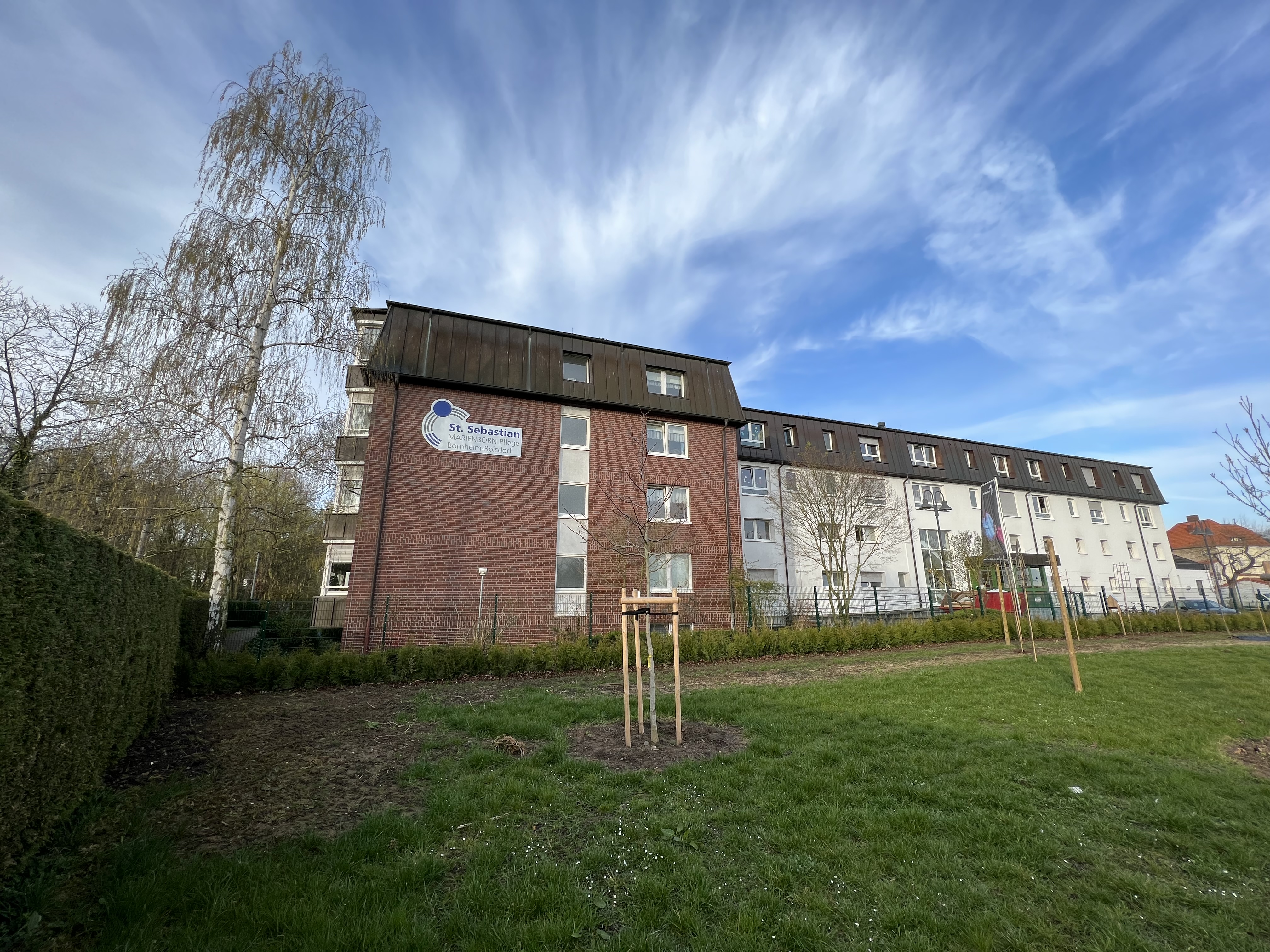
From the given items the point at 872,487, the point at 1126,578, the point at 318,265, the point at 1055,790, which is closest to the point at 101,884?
the point at 1055,790

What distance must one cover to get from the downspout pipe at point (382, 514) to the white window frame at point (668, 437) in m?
8.30

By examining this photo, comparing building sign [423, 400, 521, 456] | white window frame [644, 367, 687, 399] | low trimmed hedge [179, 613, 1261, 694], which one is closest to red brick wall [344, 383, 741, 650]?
building sign [423, 400, 521, 456]

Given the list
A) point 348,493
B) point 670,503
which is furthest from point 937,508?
point 348,493

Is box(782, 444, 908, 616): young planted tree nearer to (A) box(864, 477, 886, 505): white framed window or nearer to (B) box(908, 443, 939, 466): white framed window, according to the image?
(A) box(864, 477, 886, 505): white framed window

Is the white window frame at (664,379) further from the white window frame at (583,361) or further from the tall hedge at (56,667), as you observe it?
the tall hedge at (56,667)

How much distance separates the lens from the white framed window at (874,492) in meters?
22.5

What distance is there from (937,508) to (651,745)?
83.5 ft

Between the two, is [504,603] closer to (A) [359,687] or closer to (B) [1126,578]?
(A) [359,687]

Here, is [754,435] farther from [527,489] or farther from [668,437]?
[527,489]

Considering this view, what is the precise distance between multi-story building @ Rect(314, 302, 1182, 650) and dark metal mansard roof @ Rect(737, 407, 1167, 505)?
256cm

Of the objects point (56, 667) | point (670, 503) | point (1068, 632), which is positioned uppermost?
point (670, 503)

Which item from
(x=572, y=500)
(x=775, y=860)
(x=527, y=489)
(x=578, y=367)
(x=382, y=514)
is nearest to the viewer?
(x=775, y=860)

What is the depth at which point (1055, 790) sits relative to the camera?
4.47 meters

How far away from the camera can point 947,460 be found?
1210 inches
